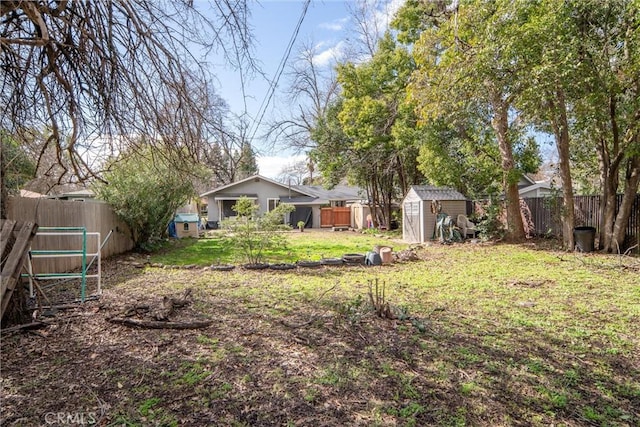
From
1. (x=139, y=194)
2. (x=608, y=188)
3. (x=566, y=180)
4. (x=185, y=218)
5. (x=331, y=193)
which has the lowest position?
(x=185, y=218)

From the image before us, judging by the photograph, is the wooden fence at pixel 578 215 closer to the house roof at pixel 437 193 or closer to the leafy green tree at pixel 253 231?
the house roof at pixel 437 193

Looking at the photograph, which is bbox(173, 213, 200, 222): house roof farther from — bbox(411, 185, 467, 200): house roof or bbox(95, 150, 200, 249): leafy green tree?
bbox(411, 185, 467, 200): house roof

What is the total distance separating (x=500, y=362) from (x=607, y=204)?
9.01m

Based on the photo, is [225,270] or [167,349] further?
[225,270]

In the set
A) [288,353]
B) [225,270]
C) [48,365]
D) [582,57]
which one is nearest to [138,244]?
[225,270]

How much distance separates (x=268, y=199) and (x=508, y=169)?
16.6 metres

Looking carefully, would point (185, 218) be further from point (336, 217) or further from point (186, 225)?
point (336, 217)

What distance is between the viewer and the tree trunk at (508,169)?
10.7 metres

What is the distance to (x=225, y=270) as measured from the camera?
7.74 metres

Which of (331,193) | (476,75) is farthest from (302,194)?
(476,75)

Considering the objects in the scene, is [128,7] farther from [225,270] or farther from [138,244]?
[138,244]

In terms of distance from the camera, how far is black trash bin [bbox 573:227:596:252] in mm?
9688

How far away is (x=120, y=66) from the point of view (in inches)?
137

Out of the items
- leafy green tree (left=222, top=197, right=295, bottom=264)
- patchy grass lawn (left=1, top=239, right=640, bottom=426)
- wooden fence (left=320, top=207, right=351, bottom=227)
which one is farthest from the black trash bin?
wooden fence (left=320, top=207, right=351, bottom=227)
